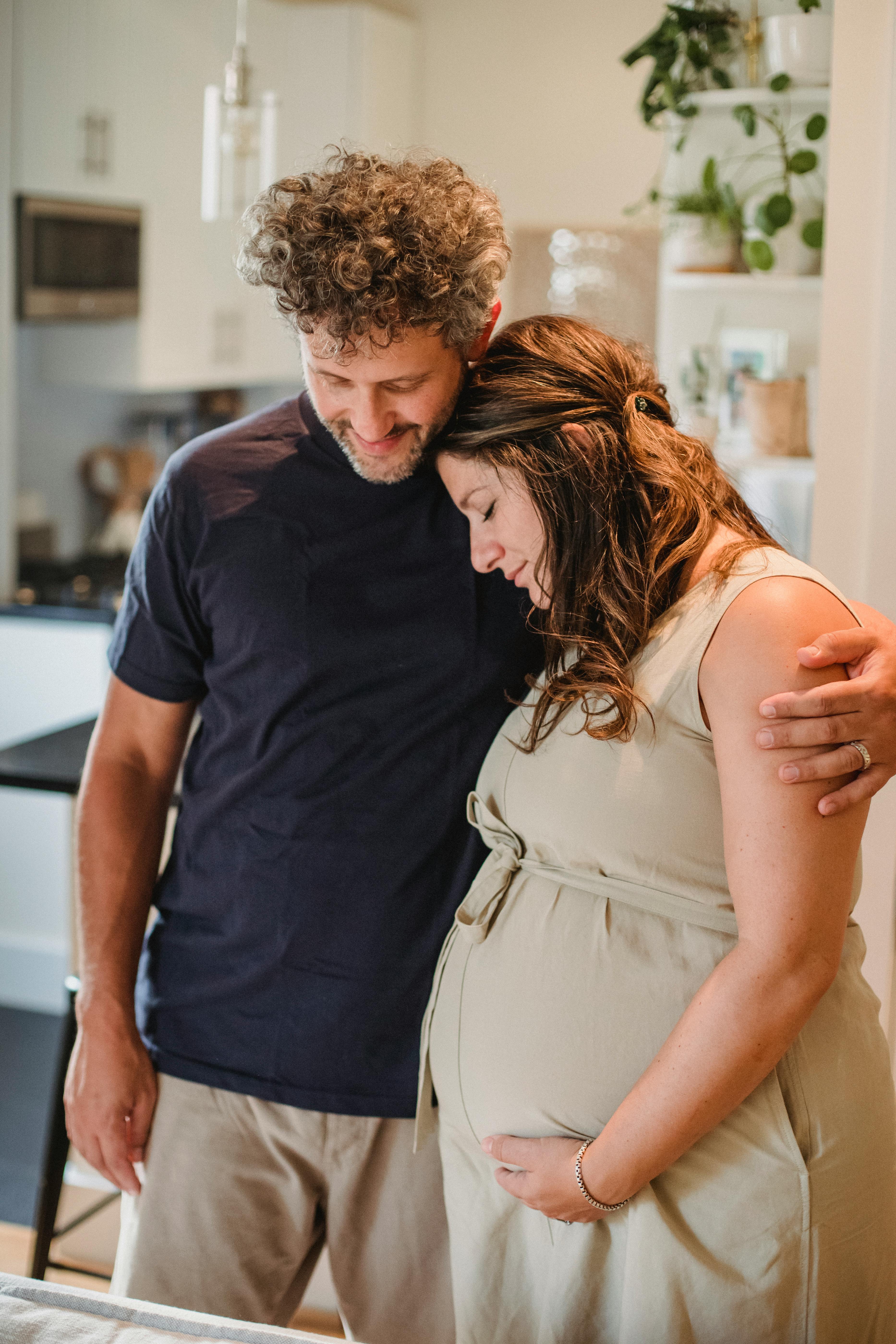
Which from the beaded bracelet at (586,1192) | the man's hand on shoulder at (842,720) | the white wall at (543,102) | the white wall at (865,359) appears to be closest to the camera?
the man's hand on shoulder at (842,720)

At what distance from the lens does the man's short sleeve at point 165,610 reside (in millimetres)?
1402

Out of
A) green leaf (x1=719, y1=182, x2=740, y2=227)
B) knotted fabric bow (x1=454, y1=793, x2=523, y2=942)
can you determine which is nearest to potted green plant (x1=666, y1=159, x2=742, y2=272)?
green leaf (x1=719, y1=182, x2=740, y2=227)

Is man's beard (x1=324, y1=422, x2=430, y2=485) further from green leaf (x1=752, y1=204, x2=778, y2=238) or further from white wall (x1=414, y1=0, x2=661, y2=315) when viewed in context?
white wall (x1=414, y1=0, x2=661, y2=315)

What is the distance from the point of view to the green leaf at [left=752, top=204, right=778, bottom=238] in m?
2.60

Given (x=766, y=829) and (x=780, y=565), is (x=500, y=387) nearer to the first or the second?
(x=780, y=565)

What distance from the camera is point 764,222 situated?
2.61 metres

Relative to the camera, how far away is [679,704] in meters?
1.14

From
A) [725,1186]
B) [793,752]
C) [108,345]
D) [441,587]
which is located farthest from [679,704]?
[108,345]

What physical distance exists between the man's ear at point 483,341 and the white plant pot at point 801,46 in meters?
1.41

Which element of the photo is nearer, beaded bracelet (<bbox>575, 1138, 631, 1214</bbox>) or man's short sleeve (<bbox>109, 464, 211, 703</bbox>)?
beaded bracelet (<bbox>575, 1138, 631, 1214</bbox>)

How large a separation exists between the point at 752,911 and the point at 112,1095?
0.76 meters

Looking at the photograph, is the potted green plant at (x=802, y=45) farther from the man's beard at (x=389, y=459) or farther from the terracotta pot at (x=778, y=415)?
the man's beard at (x=389, y=459)

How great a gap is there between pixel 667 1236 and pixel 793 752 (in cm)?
46

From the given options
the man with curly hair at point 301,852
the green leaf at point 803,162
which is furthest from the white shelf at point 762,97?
the man with curly hair at point 301,852
